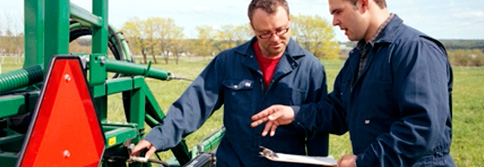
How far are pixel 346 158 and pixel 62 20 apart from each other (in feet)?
4.94

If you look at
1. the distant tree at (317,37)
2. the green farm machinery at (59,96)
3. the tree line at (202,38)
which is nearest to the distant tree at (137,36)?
the tree line at (202,38)

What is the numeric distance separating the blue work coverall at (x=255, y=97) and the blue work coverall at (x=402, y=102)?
1.73 feet

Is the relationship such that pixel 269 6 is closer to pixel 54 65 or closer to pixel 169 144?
pixel 169 144

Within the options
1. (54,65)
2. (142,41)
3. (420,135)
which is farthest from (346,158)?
(142,41)

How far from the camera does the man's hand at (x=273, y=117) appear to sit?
269cm

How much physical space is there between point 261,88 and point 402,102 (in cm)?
109

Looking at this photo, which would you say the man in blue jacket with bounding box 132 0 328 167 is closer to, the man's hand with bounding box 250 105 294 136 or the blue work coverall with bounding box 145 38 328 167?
the blue work coverall with bounding box 145 38 328 167

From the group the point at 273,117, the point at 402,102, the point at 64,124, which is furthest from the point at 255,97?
the point at 64,124

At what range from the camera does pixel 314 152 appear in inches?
121

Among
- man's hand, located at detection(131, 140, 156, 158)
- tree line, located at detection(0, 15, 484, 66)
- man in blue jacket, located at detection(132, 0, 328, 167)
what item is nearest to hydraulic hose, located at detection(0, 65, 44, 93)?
man's hand, located at detection(131, 140, 156, 158)

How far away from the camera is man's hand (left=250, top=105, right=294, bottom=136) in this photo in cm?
269

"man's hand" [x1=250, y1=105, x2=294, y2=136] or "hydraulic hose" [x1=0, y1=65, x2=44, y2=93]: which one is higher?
"hydraulic hose" [x1=0, y1=65, x2=44, y2=93]

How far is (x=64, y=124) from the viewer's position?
6.88ft

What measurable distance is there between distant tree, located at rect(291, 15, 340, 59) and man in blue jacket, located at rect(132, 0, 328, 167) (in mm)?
65303
